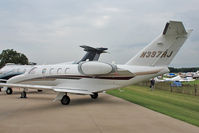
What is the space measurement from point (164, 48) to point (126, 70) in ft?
8.62

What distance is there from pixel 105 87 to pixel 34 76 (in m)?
6.20

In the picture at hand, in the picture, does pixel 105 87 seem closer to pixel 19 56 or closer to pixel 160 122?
pixel 160 122

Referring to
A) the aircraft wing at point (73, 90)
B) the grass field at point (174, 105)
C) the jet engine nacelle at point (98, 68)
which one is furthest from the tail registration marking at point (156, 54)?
the aircraft wing at point (73, 90)

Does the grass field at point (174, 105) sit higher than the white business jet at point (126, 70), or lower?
lower

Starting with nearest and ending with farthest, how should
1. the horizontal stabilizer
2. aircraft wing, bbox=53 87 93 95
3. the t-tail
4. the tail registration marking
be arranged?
the horizontal stabilizer < the t-tail < aircraft wing, bbox=53 87 93 95 < the tail registration marking

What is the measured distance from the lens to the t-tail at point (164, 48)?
456 inches

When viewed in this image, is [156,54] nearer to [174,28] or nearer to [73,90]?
[174,28]

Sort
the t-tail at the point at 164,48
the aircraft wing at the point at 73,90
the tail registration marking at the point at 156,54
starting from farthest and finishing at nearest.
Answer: the tail registration marking at the point at 156,54 → the aircraft wing at the point at 73,90 → the t-tail at the point at 164,48

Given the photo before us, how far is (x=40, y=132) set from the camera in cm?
645

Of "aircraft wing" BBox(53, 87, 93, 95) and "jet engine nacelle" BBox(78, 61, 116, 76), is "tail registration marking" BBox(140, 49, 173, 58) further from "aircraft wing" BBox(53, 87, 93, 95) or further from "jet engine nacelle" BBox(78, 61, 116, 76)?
"aircraft wing" BBox(53, 87, 93, 95)

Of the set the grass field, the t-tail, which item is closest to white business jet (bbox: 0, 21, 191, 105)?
the t-tail

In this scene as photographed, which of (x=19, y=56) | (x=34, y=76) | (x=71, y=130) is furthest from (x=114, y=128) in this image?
(x=19, y=56)

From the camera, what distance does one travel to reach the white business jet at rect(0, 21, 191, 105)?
1191 centimetres

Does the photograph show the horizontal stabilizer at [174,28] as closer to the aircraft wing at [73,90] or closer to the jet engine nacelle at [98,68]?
the jet engine nacelle at [98,68]
